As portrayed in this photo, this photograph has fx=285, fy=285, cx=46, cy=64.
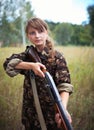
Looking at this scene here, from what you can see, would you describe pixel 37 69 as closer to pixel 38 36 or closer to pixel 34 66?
pixel 34 66

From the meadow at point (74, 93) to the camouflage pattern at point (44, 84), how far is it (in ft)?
1.28

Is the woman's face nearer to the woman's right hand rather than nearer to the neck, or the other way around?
the neck

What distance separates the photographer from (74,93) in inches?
73.2

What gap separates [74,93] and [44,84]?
0.69 metres

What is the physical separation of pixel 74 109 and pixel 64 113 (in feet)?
2.71

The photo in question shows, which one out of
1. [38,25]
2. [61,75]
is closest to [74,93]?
[61,75]

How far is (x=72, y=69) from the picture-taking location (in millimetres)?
1842

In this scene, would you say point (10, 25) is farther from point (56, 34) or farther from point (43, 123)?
point (43, 123)

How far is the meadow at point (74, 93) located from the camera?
1.66 meters

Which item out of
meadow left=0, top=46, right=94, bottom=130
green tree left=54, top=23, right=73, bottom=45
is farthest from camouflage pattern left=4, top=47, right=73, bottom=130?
green tree left=54, top=23, right=73, bottom=45

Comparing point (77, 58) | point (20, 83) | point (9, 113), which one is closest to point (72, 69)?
point (77, 58)

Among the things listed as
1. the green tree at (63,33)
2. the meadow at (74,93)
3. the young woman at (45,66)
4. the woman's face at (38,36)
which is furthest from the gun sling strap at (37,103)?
the green tree at (63,33)

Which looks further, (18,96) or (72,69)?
Answer: (72,69)

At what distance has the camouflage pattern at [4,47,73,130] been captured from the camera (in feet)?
3.88
